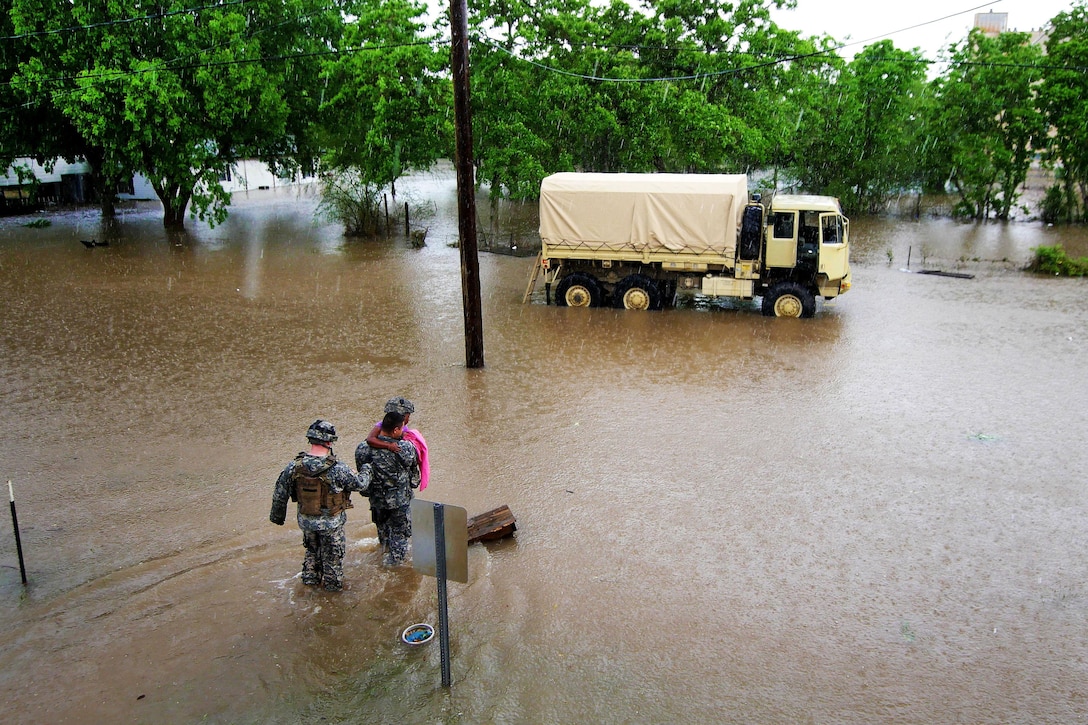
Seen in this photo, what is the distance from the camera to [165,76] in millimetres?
22781

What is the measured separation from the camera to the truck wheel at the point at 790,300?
16.6 m

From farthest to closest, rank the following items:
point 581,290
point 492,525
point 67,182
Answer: point 67,182
point 581,290
point 492,525

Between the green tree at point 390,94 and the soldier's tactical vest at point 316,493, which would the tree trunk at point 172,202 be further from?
the soldier's tactical vest at point 316,493

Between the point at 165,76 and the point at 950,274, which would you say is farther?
the point at 165,76

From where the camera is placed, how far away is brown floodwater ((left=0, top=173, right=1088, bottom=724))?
542 centimetres

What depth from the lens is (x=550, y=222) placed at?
17219mm

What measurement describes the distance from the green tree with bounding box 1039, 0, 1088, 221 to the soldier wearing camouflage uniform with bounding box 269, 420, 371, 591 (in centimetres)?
3005

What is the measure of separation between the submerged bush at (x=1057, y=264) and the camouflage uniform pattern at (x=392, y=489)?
2119 centimetres

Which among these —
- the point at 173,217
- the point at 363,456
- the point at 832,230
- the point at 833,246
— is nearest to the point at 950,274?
the point at 832,230

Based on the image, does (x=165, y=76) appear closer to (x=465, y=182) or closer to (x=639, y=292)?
(x=639, y=292)

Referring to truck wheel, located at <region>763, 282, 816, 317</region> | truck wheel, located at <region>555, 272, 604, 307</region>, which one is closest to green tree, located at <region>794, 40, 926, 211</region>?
truck wheel, located at <region>763, 282, 816, 317</region>

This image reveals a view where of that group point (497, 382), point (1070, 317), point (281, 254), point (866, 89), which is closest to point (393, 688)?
point (497, 382)

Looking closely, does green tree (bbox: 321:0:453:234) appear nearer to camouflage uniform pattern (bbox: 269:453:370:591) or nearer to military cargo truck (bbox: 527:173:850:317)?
military cargo truck (bbox: 527:173:850:317)

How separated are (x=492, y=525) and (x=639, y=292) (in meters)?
10.8
